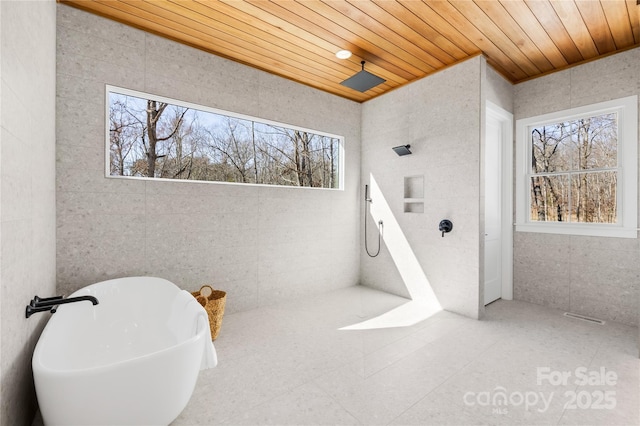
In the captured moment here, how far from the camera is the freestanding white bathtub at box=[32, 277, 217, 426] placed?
1128 millimetres

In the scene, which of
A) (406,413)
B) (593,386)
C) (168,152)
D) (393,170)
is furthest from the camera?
(393,170)

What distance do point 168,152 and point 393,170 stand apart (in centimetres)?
268

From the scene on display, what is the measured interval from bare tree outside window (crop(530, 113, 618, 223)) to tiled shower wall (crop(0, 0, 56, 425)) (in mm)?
4523

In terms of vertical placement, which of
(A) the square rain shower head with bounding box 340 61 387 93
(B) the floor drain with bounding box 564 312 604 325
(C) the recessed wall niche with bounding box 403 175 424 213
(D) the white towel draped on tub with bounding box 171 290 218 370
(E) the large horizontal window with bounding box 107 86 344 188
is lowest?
(B) the floor drain with bounding box 564 312 604 325

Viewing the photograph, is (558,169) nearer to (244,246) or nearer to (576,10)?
(576,10)

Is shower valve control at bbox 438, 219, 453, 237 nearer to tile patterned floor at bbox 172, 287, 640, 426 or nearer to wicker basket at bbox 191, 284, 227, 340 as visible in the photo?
tile patterned floor at bbox 172, 287, 640, 426

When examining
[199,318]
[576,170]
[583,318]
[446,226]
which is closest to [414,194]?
[446,226]

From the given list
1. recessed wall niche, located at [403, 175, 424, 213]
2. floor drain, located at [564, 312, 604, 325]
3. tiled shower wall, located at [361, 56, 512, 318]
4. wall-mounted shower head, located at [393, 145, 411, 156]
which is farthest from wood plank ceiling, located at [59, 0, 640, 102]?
floor drain, located at [564, 312, 604, 325]

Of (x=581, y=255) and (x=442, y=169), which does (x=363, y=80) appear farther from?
(x=581, y=255)

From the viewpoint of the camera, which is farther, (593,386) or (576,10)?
(576,10)

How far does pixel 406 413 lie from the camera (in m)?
1.65

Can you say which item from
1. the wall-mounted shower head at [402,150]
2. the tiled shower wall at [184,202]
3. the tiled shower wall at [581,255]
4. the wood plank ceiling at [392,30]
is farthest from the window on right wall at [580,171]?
the tiled shower wall at [184,202]

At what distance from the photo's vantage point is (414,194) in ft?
12.1

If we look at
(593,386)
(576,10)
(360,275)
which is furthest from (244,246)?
(576,10)
